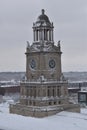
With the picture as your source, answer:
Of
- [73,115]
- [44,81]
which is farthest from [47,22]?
[73,115]

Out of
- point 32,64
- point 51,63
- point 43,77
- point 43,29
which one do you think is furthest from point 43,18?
point 43,77

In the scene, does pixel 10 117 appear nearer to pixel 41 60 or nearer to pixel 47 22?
pixel 41 60

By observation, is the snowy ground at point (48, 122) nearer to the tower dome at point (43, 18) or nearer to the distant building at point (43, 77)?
the distant building at point (43, 77)

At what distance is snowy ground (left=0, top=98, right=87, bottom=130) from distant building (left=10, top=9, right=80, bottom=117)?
8.18 feet

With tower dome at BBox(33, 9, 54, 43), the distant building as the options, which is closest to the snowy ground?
the distant building

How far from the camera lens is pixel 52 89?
45969 mm

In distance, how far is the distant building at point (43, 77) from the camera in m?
45.2

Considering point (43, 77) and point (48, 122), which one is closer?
point (48, 122)

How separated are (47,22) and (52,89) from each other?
8.97m

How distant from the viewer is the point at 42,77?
45.4 metres

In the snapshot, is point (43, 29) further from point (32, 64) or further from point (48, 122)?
point (48, 122)

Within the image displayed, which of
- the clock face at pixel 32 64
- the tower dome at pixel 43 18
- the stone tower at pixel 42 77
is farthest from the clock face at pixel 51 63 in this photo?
the tower dome at pixel 43 18

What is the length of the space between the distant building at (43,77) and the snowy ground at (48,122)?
249 cm

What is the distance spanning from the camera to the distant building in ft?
148
